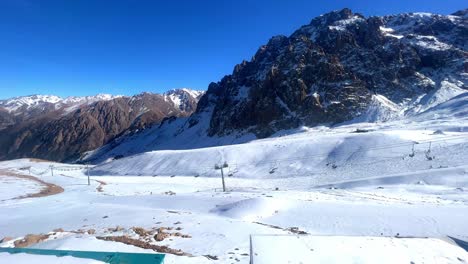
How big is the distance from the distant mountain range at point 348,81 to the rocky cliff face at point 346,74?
264mm

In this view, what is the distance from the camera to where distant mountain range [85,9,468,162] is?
85688 mm

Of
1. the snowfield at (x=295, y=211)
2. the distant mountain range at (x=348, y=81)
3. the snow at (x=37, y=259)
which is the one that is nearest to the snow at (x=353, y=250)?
A: the snowfield at (x=295, y=211)

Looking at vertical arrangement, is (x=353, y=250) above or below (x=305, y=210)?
above

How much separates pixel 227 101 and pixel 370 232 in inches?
4132

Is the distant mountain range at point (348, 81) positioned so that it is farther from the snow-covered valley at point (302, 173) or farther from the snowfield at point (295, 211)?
the snowfield at point (295, 211)

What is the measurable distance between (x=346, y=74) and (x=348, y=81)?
280 cm

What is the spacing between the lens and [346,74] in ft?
309

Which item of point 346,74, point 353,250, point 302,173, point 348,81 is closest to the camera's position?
point 353,250

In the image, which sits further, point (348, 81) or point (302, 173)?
point (348, 81)

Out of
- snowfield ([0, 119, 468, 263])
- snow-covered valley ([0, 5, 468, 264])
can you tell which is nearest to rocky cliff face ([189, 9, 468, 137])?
snow-covered valley ([0, 5, 468, 264])

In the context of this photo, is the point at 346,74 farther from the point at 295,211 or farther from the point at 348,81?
the point at 295,211

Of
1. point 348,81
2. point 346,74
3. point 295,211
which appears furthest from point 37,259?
point 346,74

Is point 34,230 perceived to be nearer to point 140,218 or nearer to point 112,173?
point 140,218

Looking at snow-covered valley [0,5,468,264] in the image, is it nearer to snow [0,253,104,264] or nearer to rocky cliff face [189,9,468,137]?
snow [0,253,104,264]
